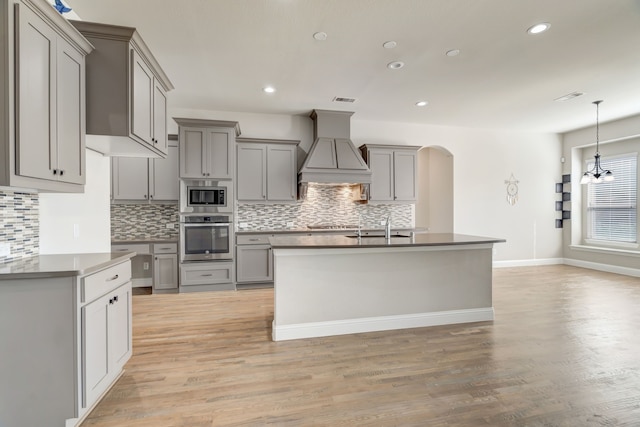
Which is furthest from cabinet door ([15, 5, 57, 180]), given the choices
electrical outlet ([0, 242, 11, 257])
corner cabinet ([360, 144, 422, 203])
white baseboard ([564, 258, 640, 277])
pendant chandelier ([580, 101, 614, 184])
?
white baseboard ([564, 258, 640, 277])

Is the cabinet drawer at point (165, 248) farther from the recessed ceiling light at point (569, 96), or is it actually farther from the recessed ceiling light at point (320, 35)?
the recessed ceiling light at point (569, 96)

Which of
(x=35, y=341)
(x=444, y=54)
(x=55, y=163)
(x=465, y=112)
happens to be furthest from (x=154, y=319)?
(x=465, y=112)

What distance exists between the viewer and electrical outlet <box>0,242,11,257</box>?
189 centimetres

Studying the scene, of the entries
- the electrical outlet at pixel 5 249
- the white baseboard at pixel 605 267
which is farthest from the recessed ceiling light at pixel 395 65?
the white baseboard at pixel 605 267

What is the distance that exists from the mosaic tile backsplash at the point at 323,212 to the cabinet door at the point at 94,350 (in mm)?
3438

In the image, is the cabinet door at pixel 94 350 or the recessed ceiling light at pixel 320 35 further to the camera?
the recessed ceiling light at pixel 320 35

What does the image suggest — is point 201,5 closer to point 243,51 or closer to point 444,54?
point 243,51

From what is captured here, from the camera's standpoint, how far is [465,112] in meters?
5.43

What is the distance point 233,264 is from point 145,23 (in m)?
3.32

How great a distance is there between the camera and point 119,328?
2186 millimetres

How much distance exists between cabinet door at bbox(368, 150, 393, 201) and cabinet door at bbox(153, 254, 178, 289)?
3.55 m

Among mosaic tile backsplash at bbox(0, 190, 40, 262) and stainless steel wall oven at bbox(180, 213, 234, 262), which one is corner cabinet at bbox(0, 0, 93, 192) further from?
stainless steel wall oven at bbox(180, 213, 234, 262)

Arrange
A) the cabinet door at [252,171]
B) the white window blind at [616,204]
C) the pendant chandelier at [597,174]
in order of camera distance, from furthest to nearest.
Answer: the white window blind at [616,204] → the pendant chandelier at [597,174] → the cabinet door at [252,171]

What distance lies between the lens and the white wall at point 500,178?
245 inches
